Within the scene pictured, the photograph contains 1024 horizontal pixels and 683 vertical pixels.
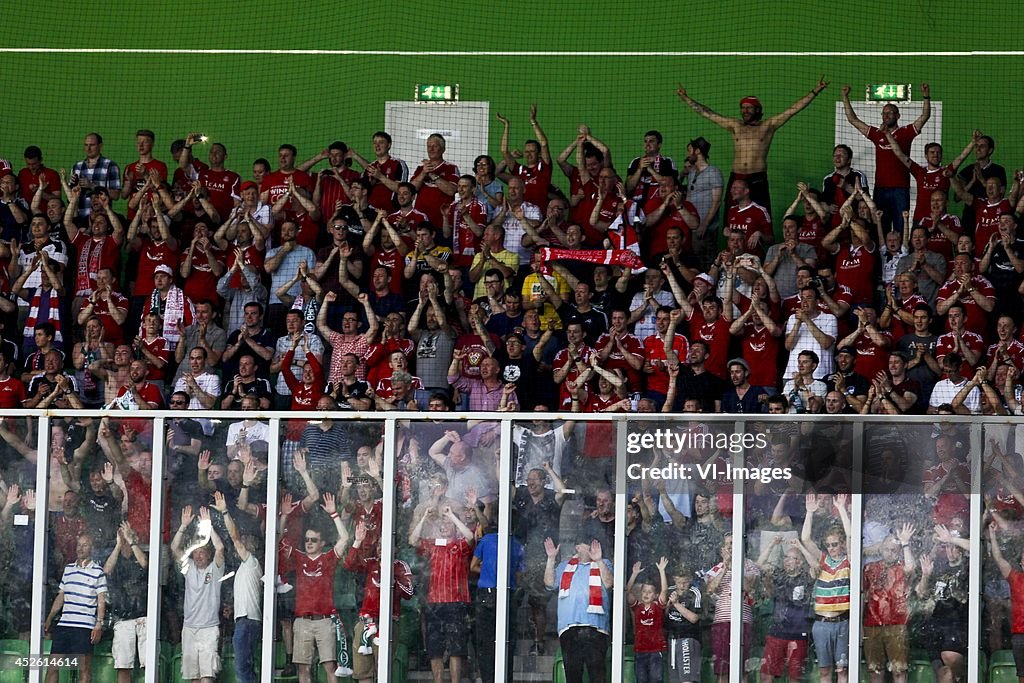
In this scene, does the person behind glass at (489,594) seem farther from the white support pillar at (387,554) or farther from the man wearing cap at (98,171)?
the man wearing cap at (98,171)

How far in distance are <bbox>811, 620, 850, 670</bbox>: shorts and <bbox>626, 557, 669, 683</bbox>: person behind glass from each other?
102cm

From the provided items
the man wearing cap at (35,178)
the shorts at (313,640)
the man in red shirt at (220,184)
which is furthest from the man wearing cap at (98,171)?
the shorts at (313,640)

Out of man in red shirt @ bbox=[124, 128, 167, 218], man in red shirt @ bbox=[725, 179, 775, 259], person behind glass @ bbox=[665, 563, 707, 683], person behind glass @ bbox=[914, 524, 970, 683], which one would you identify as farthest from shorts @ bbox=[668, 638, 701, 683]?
man in red shirt @ bbox=[124, 128, 167, 218]

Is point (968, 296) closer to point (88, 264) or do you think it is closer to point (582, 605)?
point (582, 605)

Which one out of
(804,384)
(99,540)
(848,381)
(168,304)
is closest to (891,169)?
(848,381)

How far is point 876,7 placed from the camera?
16.3m

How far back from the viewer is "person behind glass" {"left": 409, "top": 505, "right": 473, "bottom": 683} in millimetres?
10883

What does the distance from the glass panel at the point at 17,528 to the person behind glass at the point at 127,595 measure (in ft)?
1.45

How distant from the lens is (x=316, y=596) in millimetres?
11047

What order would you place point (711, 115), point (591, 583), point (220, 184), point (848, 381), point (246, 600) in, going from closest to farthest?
point (591, 583) → point (246, 600) → point (848, 381) → point (711, 115) → point (220, 184)

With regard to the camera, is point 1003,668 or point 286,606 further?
point 286,606

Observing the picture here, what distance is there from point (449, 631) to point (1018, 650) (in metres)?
3.72

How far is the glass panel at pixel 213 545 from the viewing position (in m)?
11.0

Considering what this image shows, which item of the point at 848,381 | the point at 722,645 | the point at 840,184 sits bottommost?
the point at 722,645
